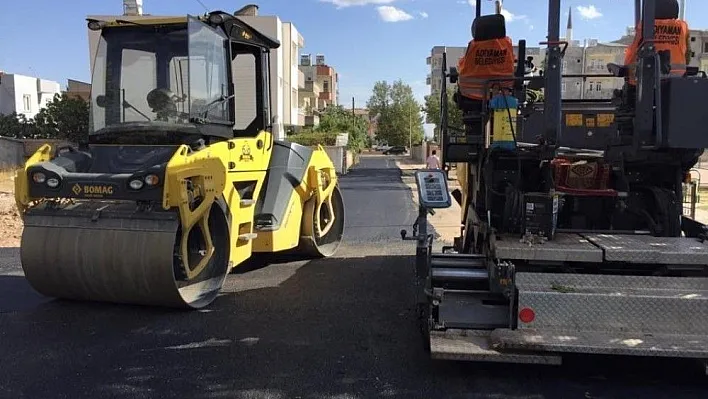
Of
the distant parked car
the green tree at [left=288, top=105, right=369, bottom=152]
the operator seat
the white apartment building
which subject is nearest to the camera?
the operator seat

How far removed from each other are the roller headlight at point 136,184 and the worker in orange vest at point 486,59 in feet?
9.79

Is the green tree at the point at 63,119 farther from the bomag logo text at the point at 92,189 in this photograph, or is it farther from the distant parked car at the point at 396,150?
the distant parked car at the point at 396,150

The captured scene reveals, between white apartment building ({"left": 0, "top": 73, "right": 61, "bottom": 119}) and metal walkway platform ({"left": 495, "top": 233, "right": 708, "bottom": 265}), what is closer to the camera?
metal walkway platform ({"left": 495, "top": 233, "right": 708, "bottom": 265})

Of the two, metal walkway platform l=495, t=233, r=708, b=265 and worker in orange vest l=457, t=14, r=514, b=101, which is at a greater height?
worker in orange vest l=457, t=14, r=514, b=101

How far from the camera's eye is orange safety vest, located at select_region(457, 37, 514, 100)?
17.9 feet

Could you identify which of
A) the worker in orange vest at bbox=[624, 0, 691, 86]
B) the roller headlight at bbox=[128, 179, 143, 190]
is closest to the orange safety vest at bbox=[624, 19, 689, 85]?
the worker in orange vest at bbox=[624, 0, 691, 86]

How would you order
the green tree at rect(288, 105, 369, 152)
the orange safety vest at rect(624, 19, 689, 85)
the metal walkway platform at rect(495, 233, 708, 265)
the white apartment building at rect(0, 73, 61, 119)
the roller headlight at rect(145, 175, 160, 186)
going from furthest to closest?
the white apartment building at rect(0, 73, 61, 119)
the green tree at rect(288, 105, 369, 152)
the roller headlight at rect(145, 175, 160, 186)
the orange safety vest at rect(624, 19, 689, 85)
the metal walkway platform at rect(495, 233, 708, 265)

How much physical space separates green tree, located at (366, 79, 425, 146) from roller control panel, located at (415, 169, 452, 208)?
7385 cm

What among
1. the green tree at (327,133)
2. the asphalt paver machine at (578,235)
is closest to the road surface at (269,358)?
the asphalt paver machine at (578,235)

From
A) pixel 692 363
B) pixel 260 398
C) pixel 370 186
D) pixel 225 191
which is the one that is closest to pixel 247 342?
pixel 260 398

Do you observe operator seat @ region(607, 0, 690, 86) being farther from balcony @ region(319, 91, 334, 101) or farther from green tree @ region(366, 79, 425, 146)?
balcony @ region(319, 91, 334, 101)

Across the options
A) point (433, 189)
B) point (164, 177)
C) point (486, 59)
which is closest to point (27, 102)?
point (164, 177)

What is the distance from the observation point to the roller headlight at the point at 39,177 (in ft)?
17.7

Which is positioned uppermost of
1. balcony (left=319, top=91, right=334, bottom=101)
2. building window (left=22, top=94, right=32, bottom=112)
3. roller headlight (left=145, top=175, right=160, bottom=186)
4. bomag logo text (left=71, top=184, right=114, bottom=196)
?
balcony (left=319, top=91, right=334, bottom=101)
